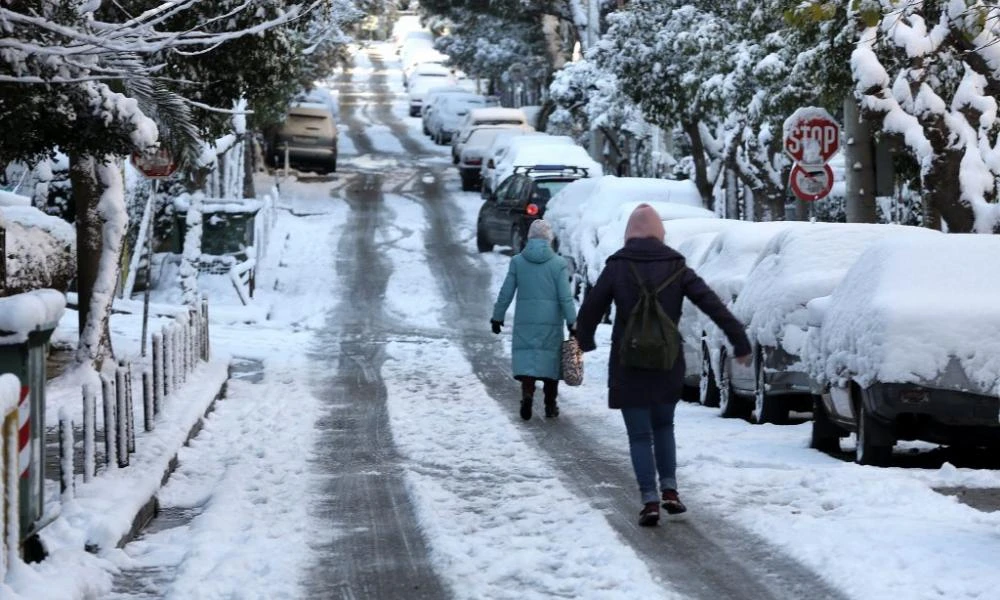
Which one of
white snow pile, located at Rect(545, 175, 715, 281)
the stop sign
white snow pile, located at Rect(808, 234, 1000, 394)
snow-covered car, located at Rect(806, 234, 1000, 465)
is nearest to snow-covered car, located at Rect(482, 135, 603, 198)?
white snow pile, located at Rect(545, 175, 715, 281)

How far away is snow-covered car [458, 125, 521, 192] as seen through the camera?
159ft

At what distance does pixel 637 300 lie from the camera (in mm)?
10414

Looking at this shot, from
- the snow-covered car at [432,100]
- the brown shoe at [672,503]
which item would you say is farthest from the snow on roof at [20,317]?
the snow-covered car at [432,100]

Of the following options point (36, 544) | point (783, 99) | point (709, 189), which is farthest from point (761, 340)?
point (709, 189)

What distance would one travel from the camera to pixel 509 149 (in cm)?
4312

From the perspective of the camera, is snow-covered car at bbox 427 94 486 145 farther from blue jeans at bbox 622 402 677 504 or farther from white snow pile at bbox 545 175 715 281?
blue jeans at bbox 622 402 677 504

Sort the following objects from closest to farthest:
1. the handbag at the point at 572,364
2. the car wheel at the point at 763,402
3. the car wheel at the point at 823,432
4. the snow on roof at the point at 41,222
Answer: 1. the car wheel at the point at 823,432
2. the car wheel at the point at 763,402
3. the handbag at the point at 572,364
4. the snow on roof at the point at 41,222

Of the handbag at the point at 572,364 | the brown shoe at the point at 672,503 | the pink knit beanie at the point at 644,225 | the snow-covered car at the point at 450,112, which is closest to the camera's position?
the brown shoe at the point at 672,503

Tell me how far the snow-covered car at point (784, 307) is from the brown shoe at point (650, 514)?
13.3 feet

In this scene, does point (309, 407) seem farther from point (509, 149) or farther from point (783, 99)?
point (509, 149)

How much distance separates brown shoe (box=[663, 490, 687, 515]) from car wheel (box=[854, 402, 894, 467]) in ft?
7.93

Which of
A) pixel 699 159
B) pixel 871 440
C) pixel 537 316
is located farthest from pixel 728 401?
pixel 699 159

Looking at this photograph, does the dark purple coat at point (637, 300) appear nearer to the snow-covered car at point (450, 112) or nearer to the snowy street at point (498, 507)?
the snowy street at point (498, 507)

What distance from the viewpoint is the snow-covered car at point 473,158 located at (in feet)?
159
